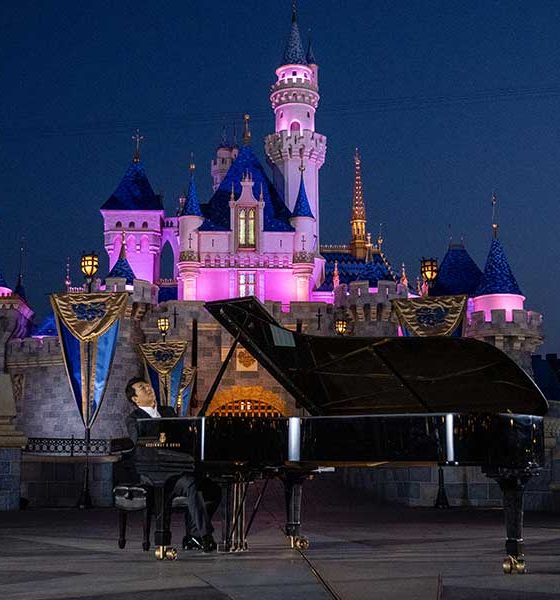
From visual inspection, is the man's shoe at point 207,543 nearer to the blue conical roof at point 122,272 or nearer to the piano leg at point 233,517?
the piano leg at point 233,517

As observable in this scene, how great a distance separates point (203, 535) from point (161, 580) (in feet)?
5.68

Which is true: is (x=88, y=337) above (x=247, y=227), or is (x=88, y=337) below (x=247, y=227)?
below

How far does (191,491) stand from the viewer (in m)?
7.39

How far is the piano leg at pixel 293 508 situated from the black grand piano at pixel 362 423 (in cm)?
Result: 1

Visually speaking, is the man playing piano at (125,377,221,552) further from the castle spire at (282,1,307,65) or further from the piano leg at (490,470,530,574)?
the castle spire at (282,1,307,65)

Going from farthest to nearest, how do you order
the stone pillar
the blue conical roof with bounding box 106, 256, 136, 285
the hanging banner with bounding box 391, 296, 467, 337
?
1. the blue conical roof with bounding box 106, 256, 136, 285
2. the hanging banner with bounding box 391, 296, 467, 337
3. the stone pillar

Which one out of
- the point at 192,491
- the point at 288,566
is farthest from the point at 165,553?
the point at 288,566

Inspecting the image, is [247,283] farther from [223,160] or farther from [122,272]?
[223,160]

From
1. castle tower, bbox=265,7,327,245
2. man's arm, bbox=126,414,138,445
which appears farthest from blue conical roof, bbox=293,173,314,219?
man's arm, bbox=126,414,138,445

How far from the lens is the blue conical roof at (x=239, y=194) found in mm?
39625

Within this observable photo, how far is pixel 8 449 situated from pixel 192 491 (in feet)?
22.2

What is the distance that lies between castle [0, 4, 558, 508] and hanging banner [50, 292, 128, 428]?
1.56 meters

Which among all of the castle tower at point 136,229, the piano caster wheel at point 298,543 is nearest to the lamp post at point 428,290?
the piano caster wheel at point 298,543

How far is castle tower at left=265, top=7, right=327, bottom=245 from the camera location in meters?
44.2
